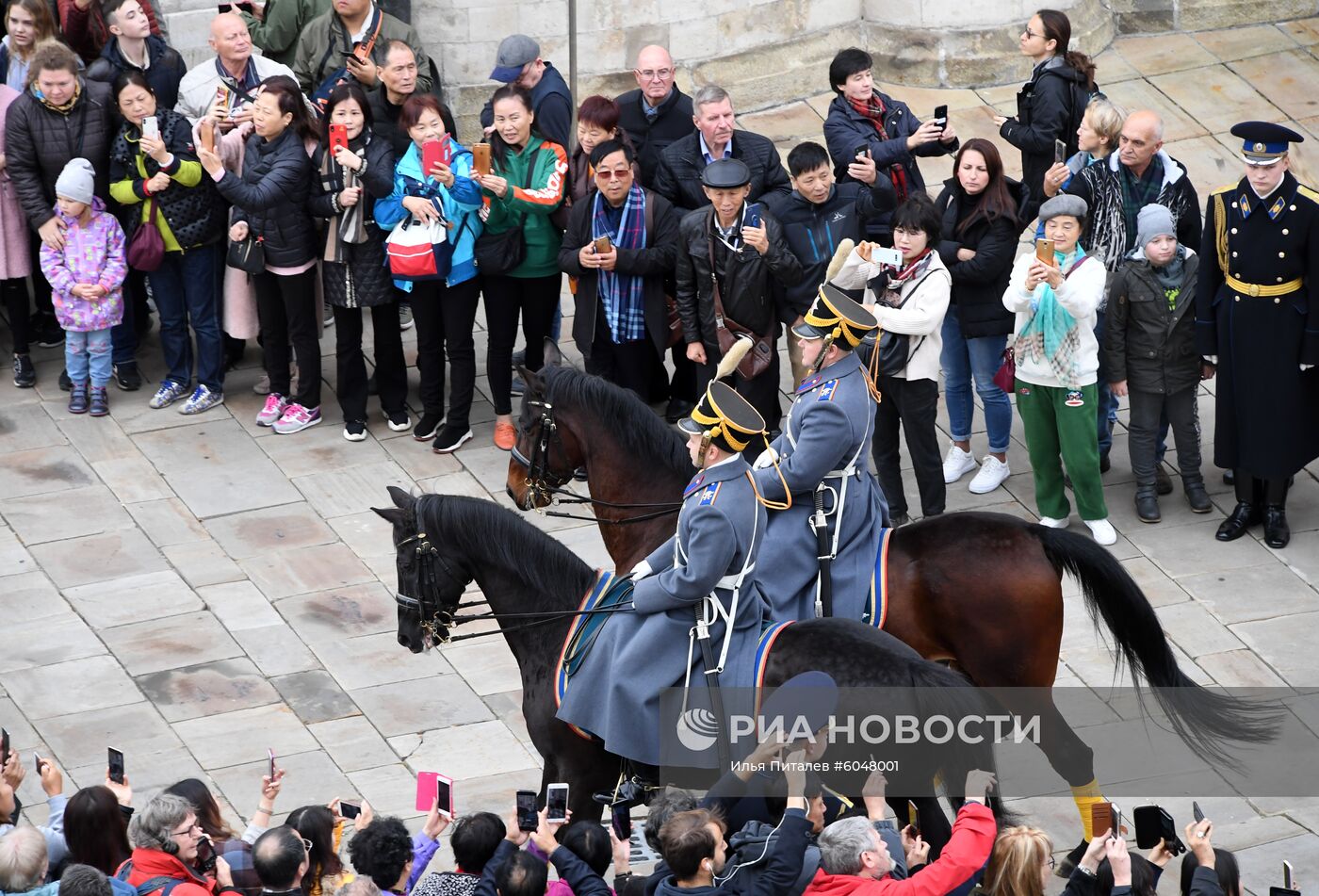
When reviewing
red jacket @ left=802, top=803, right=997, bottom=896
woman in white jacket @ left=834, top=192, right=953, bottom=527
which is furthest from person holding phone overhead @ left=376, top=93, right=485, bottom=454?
red jacket @ left=802, top=803, right=997, bottom=896

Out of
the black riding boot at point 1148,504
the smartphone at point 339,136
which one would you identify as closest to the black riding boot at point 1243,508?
the black riding boot at point 1148,504

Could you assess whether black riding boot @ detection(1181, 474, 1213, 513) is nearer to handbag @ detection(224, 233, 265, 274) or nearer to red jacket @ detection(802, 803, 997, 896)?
red jacket @ detection(802, 803, 997, 896)

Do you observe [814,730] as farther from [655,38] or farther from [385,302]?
[655,38]

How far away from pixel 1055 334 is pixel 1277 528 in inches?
63.6

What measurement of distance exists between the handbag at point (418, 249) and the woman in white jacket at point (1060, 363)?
3.16m

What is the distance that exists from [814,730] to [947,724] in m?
0.49

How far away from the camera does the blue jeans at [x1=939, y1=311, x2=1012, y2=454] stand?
11.8 meters

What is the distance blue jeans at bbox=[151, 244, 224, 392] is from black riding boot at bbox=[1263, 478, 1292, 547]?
20.1ft

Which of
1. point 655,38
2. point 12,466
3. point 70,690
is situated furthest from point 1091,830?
point 655,38

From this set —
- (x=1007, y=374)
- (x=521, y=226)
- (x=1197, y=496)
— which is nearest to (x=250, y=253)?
(x=521, y=226)

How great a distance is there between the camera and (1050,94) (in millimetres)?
12500

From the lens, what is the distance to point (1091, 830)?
8695mm

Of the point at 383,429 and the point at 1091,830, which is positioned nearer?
the point at 1091,830

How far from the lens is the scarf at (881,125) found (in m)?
12.3
